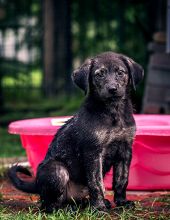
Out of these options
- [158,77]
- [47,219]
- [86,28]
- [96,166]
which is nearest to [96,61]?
[96,166]

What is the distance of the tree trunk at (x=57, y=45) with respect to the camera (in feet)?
48.6

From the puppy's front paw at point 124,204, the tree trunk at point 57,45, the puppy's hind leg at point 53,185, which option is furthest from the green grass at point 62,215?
the tree trunk at point 57,45

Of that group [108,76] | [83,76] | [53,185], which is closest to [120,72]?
[108,76]

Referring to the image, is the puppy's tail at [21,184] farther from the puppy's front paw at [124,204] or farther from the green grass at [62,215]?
the puppy's front paw at [124,204]

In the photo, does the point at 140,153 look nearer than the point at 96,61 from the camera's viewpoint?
No

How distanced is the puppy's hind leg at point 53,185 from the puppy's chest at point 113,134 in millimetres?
423

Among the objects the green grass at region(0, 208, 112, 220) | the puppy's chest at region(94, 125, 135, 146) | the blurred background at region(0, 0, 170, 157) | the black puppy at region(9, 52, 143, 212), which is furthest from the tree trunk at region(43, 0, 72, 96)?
the green grass at region(0, 208, 112, 220)

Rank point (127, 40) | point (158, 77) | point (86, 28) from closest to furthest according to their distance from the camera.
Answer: point (158, 77) < point (127, 40) < point (86, 28)

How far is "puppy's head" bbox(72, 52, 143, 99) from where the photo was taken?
5285 millimetres

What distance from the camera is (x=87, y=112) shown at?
5508mm

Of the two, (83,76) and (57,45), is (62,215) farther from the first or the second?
(57,45)

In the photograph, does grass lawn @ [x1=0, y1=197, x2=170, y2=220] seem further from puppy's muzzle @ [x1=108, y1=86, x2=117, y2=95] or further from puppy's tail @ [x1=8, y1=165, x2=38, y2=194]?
puppy's muzzle @ [x1=108, y1=86, x2=117, y2=95]

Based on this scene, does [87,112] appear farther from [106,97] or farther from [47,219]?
[47,219]

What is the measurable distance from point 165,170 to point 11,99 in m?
9.77
